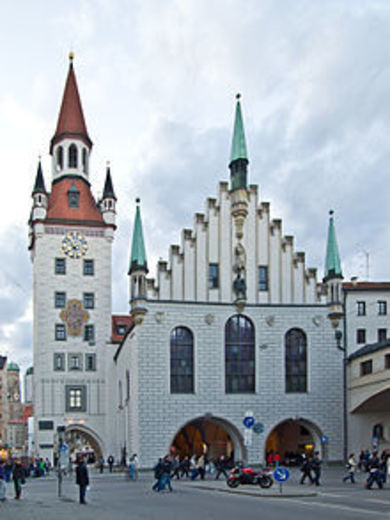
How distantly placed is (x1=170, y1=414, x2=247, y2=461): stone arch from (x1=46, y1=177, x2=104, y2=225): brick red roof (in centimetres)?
1940

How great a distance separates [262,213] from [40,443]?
26016 millimetres

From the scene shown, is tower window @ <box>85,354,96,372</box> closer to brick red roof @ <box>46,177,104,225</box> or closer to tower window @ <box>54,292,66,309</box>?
tower window @ <box>54,292,66,309</box>

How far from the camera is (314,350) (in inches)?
1938

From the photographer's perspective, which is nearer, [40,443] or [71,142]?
[40,443]

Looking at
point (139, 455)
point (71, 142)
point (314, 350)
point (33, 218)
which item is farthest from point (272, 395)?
point (71, 142)

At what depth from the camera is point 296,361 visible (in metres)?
49.2

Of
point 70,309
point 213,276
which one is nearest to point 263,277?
point 213,276

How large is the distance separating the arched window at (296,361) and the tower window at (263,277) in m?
3.29

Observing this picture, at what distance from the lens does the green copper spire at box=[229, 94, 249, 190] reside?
5006 centimetres

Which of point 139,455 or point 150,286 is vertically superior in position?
point 150,286

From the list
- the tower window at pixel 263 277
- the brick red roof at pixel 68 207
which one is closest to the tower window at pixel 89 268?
the brick red roof at pixel 68 207

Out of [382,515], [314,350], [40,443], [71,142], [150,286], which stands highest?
[71,142]

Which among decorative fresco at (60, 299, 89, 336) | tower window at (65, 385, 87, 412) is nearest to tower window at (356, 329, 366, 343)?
decorative fresco at (60, 299, 89, 336)

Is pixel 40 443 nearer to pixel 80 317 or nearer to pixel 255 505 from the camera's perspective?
pixel 80 317
